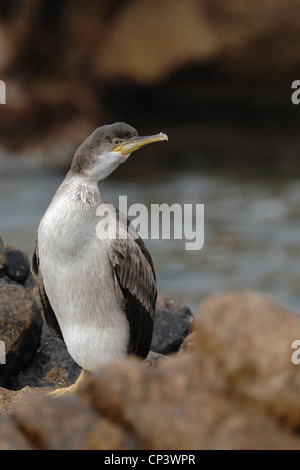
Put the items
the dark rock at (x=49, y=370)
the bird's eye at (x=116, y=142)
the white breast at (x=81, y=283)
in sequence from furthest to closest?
the dark rock at (x=49, y=370), the bird's eye at (x=116, y=142), the white breast at (x=81, y=283)

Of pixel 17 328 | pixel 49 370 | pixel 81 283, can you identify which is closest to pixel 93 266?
pixel 81 283

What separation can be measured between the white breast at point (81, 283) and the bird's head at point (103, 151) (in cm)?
28

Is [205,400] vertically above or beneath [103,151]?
beneath

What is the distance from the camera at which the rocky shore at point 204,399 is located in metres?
3.18

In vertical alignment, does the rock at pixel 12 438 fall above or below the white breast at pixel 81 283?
below

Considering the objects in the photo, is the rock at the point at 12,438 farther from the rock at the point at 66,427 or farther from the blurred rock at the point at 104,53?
the blurred rock at the point at 104,53

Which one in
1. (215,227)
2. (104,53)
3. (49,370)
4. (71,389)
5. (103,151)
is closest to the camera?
(103,151)

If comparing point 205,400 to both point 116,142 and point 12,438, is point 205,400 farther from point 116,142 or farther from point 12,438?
point 116,142

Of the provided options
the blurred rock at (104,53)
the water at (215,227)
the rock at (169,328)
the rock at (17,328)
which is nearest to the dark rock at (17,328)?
the rock at (17,328)

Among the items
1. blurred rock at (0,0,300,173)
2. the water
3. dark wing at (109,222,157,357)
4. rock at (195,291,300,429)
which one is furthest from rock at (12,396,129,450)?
blurred rock at (0,0,300,173)

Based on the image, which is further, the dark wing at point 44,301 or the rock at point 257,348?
the dark wing at point 44,301

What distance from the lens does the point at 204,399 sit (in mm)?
3275

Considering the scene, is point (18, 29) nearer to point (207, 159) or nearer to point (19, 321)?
point (207, 159)

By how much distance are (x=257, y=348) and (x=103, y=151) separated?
111 inches
